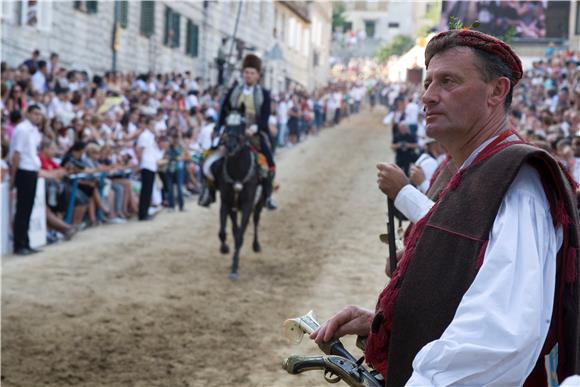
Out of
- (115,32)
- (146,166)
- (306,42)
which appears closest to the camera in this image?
(146,166)

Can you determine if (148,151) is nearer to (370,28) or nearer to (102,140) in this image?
(102,140)

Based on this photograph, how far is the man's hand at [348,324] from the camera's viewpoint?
277 cm

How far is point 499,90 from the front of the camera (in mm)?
2377

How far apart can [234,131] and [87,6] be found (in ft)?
42.6

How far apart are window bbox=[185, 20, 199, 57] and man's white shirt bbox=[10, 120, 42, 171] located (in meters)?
20.3

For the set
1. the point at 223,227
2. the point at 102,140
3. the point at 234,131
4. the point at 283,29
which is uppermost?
the point at 283,29

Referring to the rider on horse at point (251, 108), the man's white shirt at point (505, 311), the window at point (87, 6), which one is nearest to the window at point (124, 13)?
the window at point (87, 6)

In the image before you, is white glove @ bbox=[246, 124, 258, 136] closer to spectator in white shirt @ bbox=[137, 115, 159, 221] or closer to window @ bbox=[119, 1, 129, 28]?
spectator in white shirt @ bbox=[137, 115, 159, 221]

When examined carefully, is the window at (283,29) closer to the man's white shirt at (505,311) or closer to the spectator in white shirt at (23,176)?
the spectator in white shirt at (23,176)

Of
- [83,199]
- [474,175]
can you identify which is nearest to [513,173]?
[474,175]

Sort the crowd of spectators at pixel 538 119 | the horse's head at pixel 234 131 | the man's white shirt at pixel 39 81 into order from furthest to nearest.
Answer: the man's white shirt at pixel 39 81 < the horse's head at pixel 234 131 < the crowd of spectators at pixel 538 119

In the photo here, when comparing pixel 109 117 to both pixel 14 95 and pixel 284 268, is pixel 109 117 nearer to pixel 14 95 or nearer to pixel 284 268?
pixel 14 95

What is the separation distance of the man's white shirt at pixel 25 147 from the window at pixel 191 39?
20.3m

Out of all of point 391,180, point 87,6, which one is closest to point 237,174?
point 391,180
